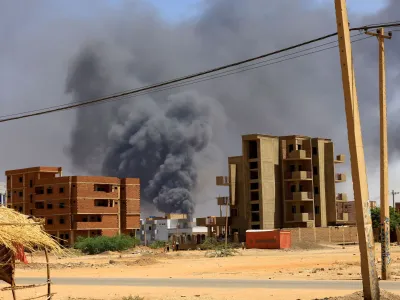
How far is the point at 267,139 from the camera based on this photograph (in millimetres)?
101875

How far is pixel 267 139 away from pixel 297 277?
221ft

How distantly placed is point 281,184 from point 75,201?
30.4 m

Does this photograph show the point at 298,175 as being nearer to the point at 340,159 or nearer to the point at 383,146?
the point at 340,159

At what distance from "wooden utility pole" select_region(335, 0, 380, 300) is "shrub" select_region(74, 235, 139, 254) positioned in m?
77.4

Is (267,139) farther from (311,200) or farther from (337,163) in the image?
(337,163)

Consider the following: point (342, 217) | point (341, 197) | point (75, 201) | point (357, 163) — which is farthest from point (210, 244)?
point (357, 163)

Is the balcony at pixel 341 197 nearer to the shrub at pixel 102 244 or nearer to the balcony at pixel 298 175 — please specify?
the balcony at pixel 298 175

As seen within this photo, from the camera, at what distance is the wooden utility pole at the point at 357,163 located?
17516mm

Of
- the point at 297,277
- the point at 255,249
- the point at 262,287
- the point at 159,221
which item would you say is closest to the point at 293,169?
the point at 255,249

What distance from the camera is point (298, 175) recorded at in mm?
103188

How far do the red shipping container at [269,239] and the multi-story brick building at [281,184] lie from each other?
15633 mm

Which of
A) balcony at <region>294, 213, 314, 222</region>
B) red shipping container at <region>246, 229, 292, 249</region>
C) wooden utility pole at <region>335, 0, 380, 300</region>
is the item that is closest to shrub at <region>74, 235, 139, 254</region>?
red shipping container at <region>246, 229, 292, 249</region>

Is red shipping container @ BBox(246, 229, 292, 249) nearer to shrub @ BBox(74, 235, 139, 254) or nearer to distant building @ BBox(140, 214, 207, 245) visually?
shrub @ BBox(74, 235, 139, 254)

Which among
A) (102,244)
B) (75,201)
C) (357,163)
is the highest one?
(75,201)
